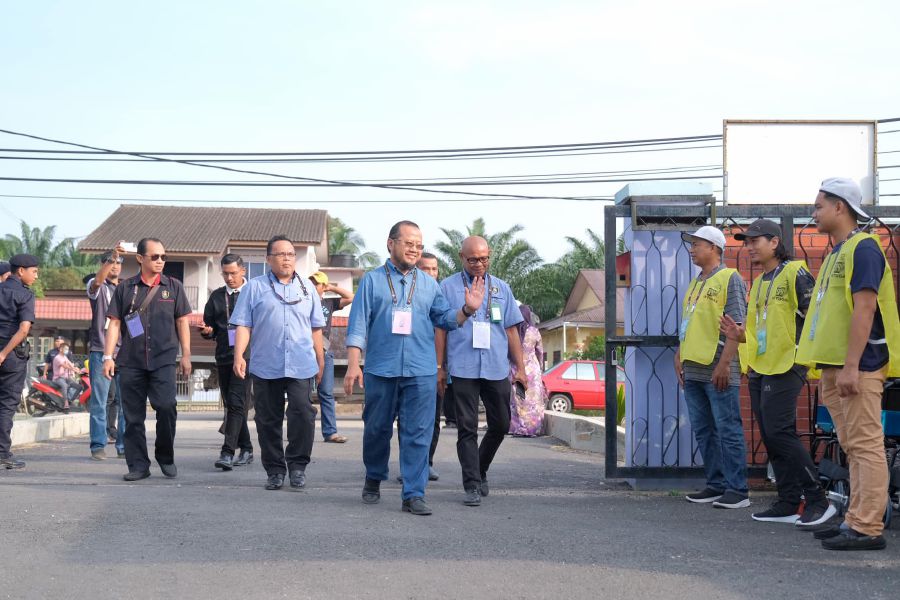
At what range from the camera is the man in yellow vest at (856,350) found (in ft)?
17.7

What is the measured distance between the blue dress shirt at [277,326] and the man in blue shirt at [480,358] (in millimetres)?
1157

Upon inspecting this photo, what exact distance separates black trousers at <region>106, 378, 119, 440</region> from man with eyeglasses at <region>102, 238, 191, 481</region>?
3.03m

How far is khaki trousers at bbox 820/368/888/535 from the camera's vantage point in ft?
17.7

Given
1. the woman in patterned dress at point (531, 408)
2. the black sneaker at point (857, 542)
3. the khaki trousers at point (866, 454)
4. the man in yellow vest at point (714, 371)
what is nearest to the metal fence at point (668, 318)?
the man in yellow vest at point (714, 371)

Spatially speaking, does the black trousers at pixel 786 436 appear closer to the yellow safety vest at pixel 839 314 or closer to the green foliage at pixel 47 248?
the yellow safety vest at pixel 839 314

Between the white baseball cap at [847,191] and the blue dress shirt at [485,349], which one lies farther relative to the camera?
the blue dress shirt at [485,349]

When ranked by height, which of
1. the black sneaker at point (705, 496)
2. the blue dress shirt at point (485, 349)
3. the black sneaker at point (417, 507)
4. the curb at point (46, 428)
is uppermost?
the blue dress shirt at point (485, 349)

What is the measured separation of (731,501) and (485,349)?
81.4 inches

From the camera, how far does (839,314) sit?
562 cm

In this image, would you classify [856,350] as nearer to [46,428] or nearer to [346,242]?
[46,428]

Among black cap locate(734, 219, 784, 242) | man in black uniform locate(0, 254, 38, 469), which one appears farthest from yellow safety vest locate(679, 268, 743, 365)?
man in black uniform locate(0, 254, 38, 469)

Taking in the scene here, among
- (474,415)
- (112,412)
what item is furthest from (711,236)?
(112,412)

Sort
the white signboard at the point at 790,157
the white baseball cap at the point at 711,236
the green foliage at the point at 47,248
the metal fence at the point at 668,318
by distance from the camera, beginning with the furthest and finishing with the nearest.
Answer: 1. the green foliage at the point at 47,248
2. the white signboard at the point at 790,157
3. the metal fence at the point at 668,318
4. the white baseball cap at the point at 711,236

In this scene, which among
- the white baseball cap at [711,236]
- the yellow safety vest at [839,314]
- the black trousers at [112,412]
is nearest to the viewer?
the yellow safety vest at [839,314]
